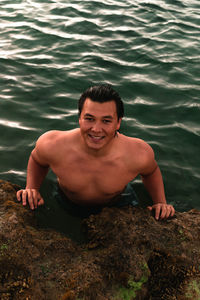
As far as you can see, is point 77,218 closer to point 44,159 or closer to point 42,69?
point 44,159

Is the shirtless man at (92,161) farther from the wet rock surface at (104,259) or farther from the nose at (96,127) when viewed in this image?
the wet rock surface at (104,259)

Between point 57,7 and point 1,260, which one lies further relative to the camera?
point 57,7

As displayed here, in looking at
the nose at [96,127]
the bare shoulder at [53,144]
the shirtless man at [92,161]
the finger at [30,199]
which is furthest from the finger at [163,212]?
the finger at [30,199]

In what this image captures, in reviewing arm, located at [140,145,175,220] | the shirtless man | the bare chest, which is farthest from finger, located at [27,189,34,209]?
arm, located at [140,145,175,220]

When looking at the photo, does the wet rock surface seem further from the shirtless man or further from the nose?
the nose

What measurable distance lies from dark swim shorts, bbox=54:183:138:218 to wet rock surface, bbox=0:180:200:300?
2.64 feet

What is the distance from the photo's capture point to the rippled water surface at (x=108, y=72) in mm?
5130

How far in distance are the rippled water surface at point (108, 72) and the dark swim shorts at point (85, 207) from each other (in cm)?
61

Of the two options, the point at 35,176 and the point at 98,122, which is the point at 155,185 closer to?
the point at 98,122

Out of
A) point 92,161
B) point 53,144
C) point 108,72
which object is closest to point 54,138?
point 53,144

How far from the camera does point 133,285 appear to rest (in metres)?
2.52

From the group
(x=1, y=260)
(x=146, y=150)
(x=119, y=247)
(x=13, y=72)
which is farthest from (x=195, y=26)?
(x=1, y=260)

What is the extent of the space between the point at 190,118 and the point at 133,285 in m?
3.91

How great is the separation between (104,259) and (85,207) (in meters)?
1.34
